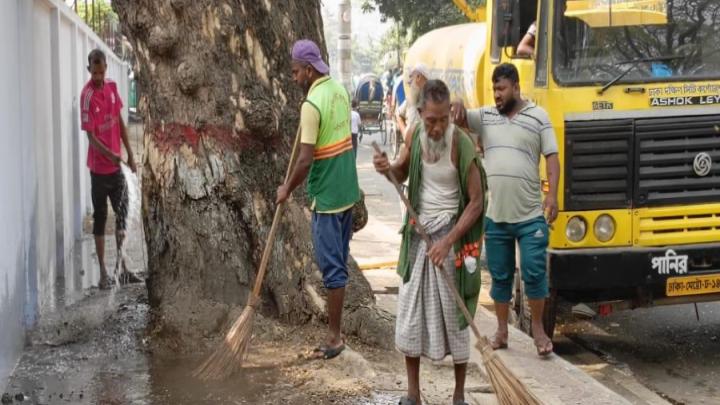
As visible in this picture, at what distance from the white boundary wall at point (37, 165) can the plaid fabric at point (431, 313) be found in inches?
83.8

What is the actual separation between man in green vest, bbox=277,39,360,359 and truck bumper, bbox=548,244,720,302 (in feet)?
5.39

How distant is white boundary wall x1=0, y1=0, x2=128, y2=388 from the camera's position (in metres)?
5.95

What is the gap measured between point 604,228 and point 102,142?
4.26 m

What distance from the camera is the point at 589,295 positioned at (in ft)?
23.2

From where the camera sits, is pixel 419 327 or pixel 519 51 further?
pixel 519 51

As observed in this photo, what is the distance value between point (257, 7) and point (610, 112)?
238cm

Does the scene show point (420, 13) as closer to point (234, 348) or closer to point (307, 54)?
point (307, 54)

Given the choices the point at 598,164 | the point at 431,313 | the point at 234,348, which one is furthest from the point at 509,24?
the point at 234,348

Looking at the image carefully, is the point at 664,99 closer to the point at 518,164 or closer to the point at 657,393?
the point at 518,164

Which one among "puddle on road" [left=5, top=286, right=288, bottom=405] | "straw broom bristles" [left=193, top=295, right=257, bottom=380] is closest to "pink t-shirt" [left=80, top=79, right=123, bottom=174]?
"puddle on road" [left=5, top=286, right=288, bottom=405]

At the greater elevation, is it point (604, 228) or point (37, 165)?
point (37, 165)

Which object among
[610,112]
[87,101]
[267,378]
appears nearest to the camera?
[267,378]

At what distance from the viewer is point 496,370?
511 cm

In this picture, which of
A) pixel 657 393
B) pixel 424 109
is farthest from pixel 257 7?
pixel 657 393
